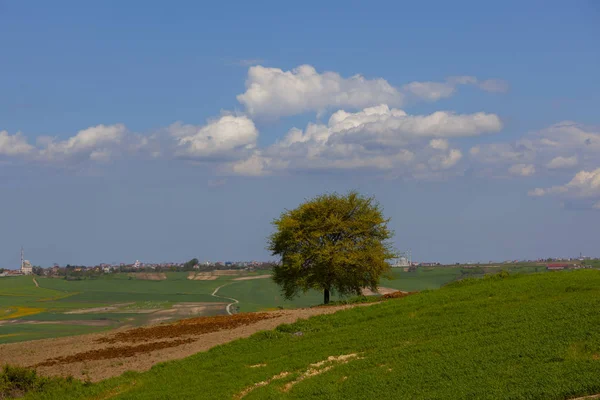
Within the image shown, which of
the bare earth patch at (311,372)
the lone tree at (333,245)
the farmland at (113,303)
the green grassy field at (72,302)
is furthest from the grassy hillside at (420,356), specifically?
the green grassy field at (72,302)

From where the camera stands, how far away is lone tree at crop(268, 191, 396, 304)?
150 ft

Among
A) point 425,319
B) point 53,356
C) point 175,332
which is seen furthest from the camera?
point 175,332

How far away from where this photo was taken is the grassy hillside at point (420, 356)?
601 inches

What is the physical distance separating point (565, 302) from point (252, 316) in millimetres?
18262

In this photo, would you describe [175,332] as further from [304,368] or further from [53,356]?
[304,368]

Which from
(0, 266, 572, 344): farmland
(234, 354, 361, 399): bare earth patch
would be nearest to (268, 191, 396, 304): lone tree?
(0, 266, 572, 344): farmland

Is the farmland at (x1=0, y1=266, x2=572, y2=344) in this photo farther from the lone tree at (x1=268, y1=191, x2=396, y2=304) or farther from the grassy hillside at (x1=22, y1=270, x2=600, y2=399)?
the grassy hillside at (x1=22, y1=270, x2=600, y2=399)

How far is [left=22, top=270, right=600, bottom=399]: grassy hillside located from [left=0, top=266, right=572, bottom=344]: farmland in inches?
990

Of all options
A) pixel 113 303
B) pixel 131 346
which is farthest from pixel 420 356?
pixel 113 303

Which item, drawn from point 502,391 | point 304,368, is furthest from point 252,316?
point 502,391

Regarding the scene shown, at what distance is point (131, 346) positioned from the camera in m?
29.2

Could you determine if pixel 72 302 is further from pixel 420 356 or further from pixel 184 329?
pixel 420 356

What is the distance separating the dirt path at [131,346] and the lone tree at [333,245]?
447 inches

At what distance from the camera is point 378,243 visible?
47.3 metres
